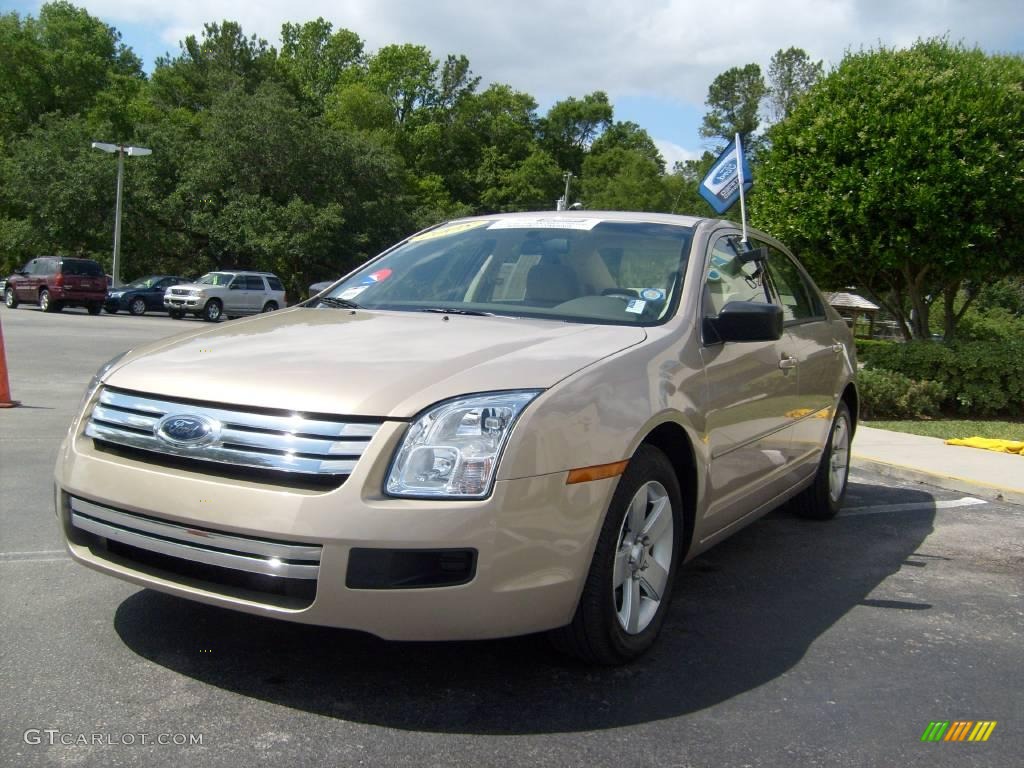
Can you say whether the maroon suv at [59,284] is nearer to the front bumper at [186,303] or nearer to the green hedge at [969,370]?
the front bumper at [186,303]

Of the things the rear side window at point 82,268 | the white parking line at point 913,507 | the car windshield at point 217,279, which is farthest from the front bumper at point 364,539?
the car windshield at point 217,279

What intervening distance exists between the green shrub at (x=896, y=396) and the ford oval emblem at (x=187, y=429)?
1011 cm

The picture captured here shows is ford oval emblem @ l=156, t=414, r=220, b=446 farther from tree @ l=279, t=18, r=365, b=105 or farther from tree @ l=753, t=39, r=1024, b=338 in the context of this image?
tree @ l=279, t=18, r=365, b=105

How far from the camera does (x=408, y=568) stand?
2.81 metres

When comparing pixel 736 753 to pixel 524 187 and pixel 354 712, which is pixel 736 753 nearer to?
pixel 354 712

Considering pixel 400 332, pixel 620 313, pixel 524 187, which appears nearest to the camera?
pixel 400 332

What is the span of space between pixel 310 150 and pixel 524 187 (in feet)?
102

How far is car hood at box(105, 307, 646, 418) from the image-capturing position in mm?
2916

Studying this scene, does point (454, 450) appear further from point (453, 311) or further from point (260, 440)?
point (453, 311)

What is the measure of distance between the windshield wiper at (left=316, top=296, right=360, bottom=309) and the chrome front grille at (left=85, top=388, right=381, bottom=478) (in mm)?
1373

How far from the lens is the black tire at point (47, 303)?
28828mm

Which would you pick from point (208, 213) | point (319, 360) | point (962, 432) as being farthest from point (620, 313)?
point (208, 213)

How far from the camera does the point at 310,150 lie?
4334 centimetres

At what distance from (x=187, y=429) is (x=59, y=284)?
28308 mm
